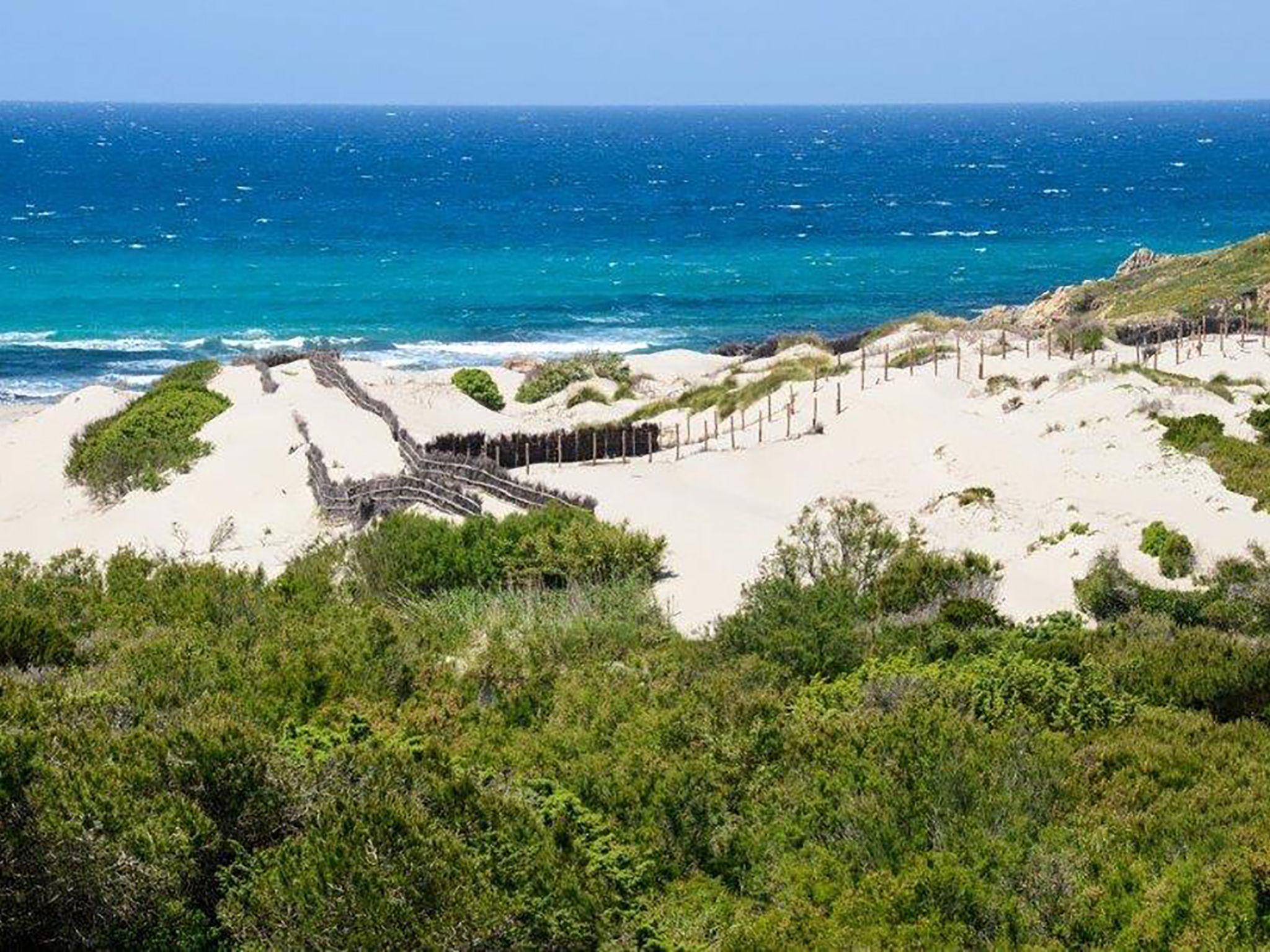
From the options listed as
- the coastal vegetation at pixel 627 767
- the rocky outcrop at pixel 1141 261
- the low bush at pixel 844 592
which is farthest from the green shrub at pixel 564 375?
the rocky outcrop at pixel 1141 261

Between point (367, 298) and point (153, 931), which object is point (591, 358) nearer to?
point (367, 298)

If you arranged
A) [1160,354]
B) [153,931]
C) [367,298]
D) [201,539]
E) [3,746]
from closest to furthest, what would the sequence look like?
[153,931]
[3,746]
[201,539]
[1160,354]
[367,298]

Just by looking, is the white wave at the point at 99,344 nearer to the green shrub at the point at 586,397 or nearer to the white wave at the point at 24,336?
the white wave at the point at 24,336

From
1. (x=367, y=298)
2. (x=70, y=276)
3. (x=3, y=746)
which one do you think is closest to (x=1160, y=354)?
(x=3, y=746)

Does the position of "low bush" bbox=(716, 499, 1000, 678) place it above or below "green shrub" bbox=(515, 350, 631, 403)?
above

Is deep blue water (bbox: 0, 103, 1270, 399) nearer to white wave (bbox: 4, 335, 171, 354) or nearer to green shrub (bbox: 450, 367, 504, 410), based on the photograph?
white wave (bbox: 4, 335, 171, 354)

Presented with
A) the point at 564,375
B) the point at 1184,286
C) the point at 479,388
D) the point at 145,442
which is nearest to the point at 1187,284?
the point at 1184,286

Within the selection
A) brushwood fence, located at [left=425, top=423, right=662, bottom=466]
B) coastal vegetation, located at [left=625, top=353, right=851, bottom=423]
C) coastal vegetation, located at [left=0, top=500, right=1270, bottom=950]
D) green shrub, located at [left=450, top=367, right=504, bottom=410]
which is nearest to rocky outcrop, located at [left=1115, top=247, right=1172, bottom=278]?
coastal vegetation, located at [left=625, top=353, right=851, bottom=423]
